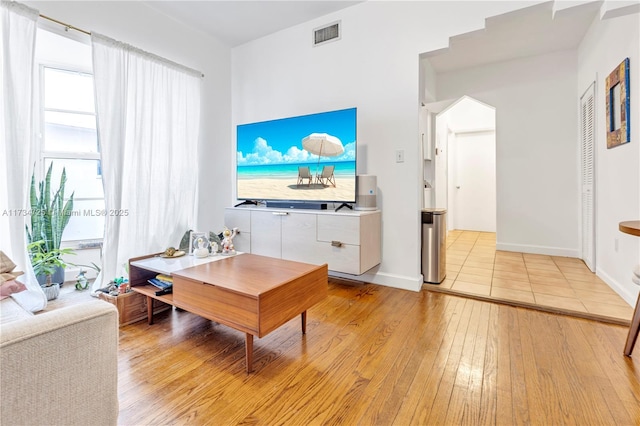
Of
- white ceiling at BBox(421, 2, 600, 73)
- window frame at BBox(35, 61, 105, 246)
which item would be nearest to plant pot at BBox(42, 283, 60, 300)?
window frame at BBox(35, 61, 105, 246)

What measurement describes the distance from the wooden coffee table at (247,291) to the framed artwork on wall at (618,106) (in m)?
2.50

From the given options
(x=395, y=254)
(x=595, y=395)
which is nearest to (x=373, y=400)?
(x=595, y=395)

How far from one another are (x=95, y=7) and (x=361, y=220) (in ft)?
9.35

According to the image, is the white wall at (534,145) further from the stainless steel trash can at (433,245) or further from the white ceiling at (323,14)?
the stainless steel trash can at (433,245)

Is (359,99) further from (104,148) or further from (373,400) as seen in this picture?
(373,400)

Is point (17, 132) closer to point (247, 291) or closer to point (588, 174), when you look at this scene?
point (247, 291)

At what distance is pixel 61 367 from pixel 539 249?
4.85 m

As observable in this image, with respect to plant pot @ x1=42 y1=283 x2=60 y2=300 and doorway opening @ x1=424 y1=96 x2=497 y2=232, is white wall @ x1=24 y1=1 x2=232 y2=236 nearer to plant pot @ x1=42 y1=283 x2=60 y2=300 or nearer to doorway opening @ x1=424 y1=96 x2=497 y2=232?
plant pot @ x1=42 y1=283 x2=60 y2=300

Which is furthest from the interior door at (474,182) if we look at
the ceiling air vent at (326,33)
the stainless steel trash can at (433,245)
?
the ceiling air vent at (326,33)

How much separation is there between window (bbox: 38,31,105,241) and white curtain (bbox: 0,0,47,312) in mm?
912

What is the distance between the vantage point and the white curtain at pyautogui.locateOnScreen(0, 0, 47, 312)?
6.66 ft

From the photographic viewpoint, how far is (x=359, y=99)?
2.91 metres

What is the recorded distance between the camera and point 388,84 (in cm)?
274

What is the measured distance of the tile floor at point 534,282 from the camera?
2.24 meters
